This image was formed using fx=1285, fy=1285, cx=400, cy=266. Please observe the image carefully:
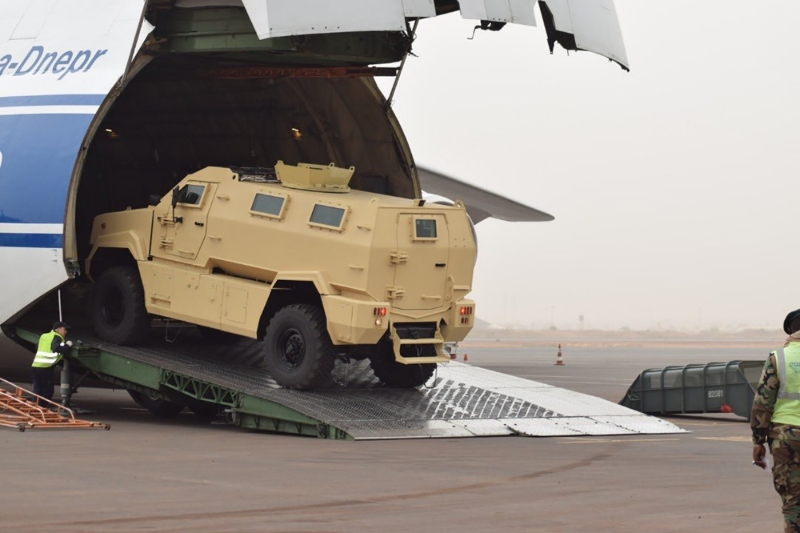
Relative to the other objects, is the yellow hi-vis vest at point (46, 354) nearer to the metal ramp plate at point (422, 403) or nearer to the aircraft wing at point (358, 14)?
the metal ramp plate at point (422, 403)

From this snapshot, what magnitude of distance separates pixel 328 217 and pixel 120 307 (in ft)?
→ 12.1

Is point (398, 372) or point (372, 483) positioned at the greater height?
point (398, 372)

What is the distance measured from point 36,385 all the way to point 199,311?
2544 millimetres

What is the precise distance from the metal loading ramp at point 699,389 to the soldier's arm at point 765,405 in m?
11.6

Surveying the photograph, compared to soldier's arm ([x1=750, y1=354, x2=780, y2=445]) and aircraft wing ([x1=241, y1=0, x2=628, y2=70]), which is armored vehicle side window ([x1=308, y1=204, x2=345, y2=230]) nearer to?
aircraft wing ([x1=241, y1=0, x2=628, y2=70])

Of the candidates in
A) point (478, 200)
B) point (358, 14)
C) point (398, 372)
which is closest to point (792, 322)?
point (358, 14)

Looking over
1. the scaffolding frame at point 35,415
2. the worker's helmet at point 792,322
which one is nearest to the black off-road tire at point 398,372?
the scaffolding frame at point 35,415

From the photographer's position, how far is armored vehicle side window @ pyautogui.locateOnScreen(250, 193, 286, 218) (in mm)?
16656

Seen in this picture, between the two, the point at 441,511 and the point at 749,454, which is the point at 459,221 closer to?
the point at 749,454

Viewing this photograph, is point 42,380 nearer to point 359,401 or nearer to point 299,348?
point 299,348

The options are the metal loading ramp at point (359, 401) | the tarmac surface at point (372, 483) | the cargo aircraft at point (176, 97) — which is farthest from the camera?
the cargo aircraft at point (176, 97)

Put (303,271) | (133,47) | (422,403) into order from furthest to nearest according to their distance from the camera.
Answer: (133,47)
(422,403)
(303,271)

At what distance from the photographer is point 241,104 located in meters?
20.7

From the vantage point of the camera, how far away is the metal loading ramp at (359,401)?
15422 mm
